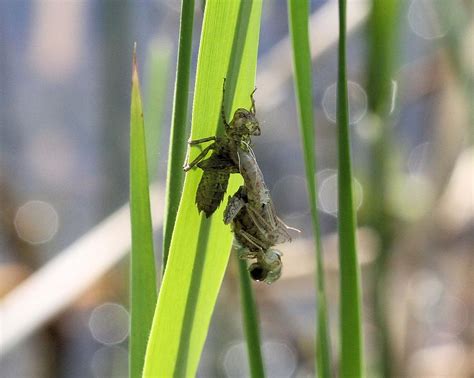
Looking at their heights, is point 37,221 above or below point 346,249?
below

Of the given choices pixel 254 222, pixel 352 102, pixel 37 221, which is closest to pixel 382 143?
pixel 254 222

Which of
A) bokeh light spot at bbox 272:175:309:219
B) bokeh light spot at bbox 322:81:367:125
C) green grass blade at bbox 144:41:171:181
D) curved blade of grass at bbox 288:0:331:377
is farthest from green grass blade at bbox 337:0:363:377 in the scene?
bokeh light spot at bbox 272:175:309:219

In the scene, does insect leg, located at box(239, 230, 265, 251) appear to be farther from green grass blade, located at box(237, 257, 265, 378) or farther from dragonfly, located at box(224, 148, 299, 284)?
green grass blade, located at box(237, 257, 265, 378)

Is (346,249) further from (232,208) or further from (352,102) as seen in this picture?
(352,102)

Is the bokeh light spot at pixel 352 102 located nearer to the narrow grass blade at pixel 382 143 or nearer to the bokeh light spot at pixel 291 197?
the bokeh light spot at pixel 291 197

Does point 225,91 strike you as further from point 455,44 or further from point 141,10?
point 141,10
